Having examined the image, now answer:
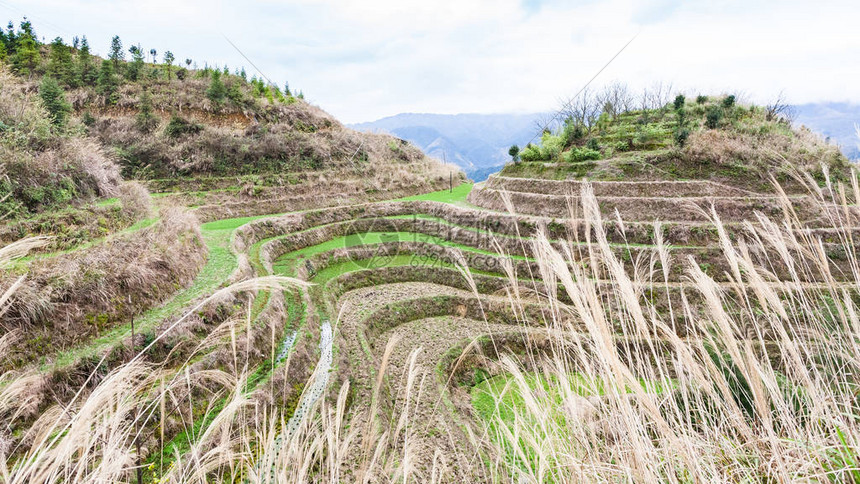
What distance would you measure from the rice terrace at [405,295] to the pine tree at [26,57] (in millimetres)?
332

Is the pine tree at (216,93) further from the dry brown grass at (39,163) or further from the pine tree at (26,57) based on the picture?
the dry brown grass at (39,163)

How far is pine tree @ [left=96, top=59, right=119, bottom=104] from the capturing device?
31.5 meters

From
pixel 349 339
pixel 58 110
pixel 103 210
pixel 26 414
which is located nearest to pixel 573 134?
pixel 349 339

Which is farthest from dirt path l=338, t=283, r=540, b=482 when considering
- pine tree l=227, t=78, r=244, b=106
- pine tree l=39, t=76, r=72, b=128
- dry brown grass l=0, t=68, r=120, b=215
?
pine tree l=227, t=78, r=244, b=106

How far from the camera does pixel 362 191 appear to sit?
31.0 m

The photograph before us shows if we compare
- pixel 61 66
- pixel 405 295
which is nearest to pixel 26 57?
pixel 61 66

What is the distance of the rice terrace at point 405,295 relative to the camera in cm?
293

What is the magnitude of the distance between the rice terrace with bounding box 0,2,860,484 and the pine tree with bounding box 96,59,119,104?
0.23 metres

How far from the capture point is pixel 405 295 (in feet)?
55.9

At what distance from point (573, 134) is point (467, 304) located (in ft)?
59.6

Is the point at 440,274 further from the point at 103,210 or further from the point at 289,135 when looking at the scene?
the point at 289,135

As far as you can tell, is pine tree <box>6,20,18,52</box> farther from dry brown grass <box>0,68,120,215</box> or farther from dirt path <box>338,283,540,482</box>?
dirt path <box>338,283,540,482</box>

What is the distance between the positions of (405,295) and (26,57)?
134 ft

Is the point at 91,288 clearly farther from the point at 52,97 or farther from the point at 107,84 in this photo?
the point at 107,84
